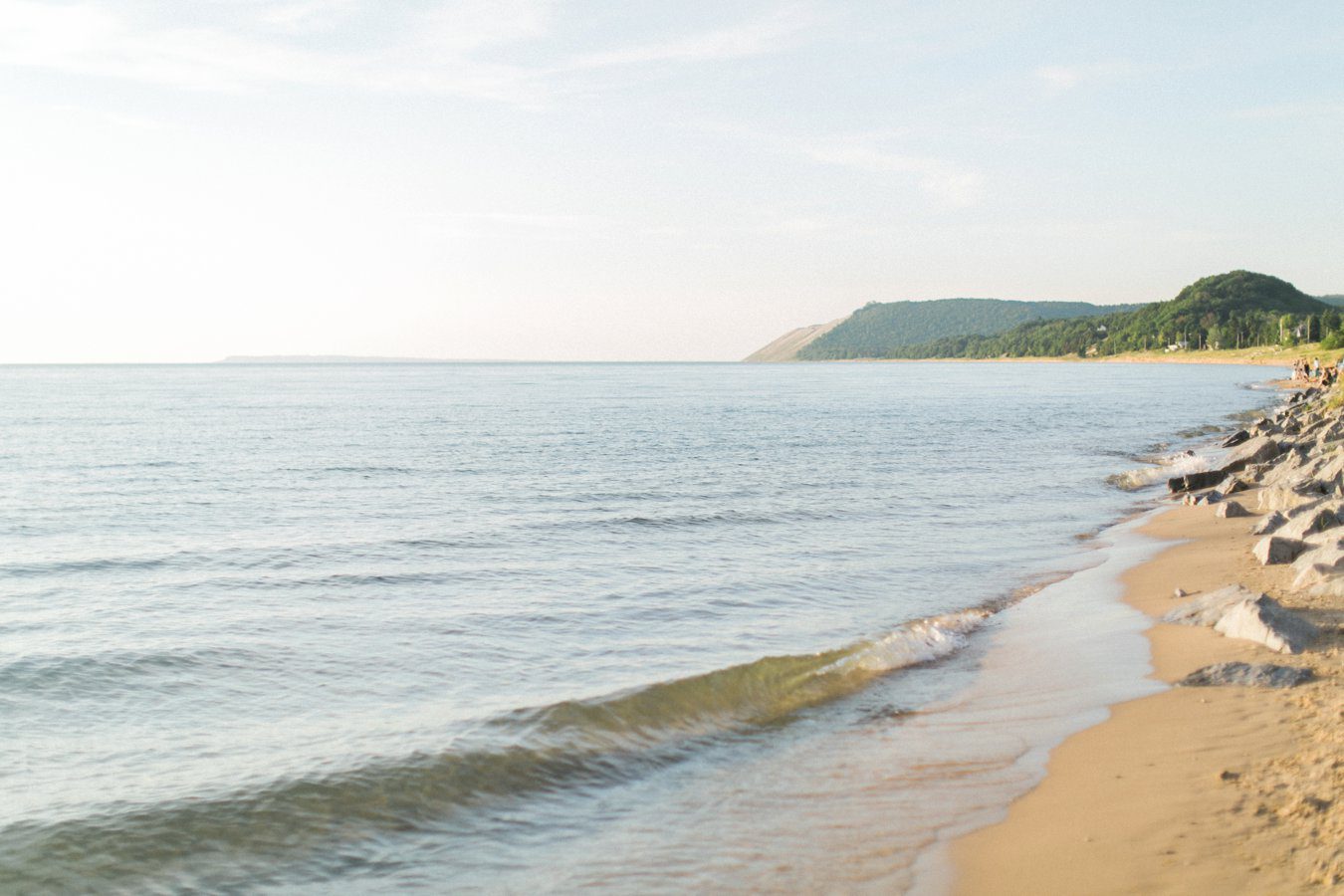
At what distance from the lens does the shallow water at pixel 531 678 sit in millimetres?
6480

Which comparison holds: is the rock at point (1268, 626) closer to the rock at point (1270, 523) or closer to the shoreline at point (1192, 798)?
the shoreline at point (1192, 798)

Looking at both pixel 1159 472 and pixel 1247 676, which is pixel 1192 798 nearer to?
pixel 1247 676

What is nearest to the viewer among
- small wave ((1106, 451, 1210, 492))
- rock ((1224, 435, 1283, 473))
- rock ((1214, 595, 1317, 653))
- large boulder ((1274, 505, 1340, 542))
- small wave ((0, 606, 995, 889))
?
small wave ((0, 606, 995, 889))

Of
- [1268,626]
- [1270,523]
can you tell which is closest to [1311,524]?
[1270,523]

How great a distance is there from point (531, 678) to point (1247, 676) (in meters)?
6.78

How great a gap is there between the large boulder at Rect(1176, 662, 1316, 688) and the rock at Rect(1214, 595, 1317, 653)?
1.80 ft

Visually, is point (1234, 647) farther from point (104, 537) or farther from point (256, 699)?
point (104, 537)

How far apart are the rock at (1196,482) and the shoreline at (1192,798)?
1396cm

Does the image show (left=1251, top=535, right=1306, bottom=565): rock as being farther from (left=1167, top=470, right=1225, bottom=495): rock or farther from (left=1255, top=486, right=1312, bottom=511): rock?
(left=1167, top=470, right=1225, bottom=495): rock

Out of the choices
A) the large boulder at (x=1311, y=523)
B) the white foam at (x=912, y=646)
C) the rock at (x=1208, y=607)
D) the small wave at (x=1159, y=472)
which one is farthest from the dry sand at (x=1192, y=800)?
Answer: the small wave at (x=1159, y=472)

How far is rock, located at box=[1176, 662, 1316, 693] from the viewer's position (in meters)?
8.17

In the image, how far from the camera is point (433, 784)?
24.4 ft

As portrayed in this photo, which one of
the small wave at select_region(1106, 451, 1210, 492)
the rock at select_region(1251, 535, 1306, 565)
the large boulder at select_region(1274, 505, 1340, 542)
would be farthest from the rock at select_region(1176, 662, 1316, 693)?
the small wave at select_region(1106, 451, 1210, 492)

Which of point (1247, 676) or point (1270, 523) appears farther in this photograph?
point (1270, 523)
